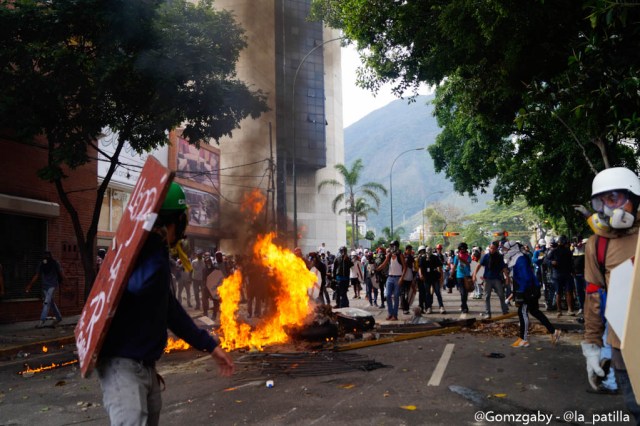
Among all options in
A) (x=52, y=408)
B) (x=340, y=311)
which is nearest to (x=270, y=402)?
(x=52, y=408)

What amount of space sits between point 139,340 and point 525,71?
28.8 ft

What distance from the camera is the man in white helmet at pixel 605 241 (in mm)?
3184

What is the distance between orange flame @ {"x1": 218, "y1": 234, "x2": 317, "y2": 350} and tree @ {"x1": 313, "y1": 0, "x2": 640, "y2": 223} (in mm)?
5320

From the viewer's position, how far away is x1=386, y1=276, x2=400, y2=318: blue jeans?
1297 cm

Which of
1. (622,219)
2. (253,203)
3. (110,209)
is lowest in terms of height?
(622,219)

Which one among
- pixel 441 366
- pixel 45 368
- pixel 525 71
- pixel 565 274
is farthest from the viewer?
pixel 565 274

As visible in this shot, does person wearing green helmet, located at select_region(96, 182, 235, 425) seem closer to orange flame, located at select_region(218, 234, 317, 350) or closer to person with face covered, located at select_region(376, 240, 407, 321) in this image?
orange flame, located at select_region(218, 234, 317, 350)

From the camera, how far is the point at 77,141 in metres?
12.8

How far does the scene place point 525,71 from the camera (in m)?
9.41

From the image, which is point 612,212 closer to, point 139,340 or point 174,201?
point 174,201

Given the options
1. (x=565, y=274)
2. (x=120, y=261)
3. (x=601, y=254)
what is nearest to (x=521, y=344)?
(x=565, y=274)

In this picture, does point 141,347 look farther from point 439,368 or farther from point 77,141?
point 77,141

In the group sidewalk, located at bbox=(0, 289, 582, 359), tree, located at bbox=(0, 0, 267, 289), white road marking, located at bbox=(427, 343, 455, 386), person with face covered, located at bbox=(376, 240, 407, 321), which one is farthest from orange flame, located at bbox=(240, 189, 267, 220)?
white road marking, located at bbox=(427, 343, 455, 386)

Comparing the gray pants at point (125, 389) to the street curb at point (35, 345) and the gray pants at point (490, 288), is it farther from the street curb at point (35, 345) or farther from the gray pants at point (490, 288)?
the gray pants at point (490, 288)
